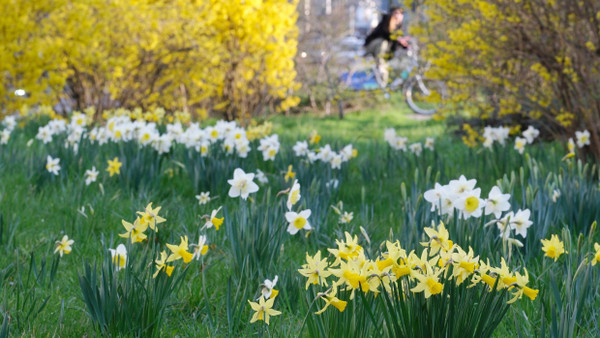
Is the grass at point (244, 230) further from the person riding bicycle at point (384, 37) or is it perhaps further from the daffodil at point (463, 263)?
the person riding bicycle at point (384, 37)

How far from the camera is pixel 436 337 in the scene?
4.66 ft

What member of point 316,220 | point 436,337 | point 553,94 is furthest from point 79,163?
point 553,94

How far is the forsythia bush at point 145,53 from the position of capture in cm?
651

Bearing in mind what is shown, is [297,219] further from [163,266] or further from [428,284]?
[428,284]

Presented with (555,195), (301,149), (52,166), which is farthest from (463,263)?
(52,166)

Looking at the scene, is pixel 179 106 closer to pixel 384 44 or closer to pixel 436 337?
pixel 384 44

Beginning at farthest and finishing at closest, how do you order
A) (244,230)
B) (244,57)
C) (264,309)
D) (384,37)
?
(384,37)
(244,57)
(244,230)
(264,309)

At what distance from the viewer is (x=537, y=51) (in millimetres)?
4273

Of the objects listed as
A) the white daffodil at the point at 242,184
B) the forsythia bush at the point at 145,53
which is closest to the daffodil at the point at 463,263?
the white daffodil at the point at 242,184

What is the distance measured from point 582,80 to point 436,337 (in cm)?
331

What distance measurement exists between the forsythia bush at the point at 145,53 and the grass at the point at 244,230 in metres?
2.28

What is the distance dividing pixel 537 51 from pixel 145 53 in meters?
4.64

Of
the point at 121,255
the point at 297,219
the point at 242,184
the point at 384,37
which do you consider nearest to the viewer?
the point at 121,255

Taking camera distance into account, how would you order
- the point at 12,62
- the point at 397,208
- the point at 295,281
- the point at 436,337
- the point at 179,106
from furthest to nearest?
1. the point at 179,106
2. the point at 12,62
3. the point at 397,208
4. the point at 295,281
5. the point at 436,337
